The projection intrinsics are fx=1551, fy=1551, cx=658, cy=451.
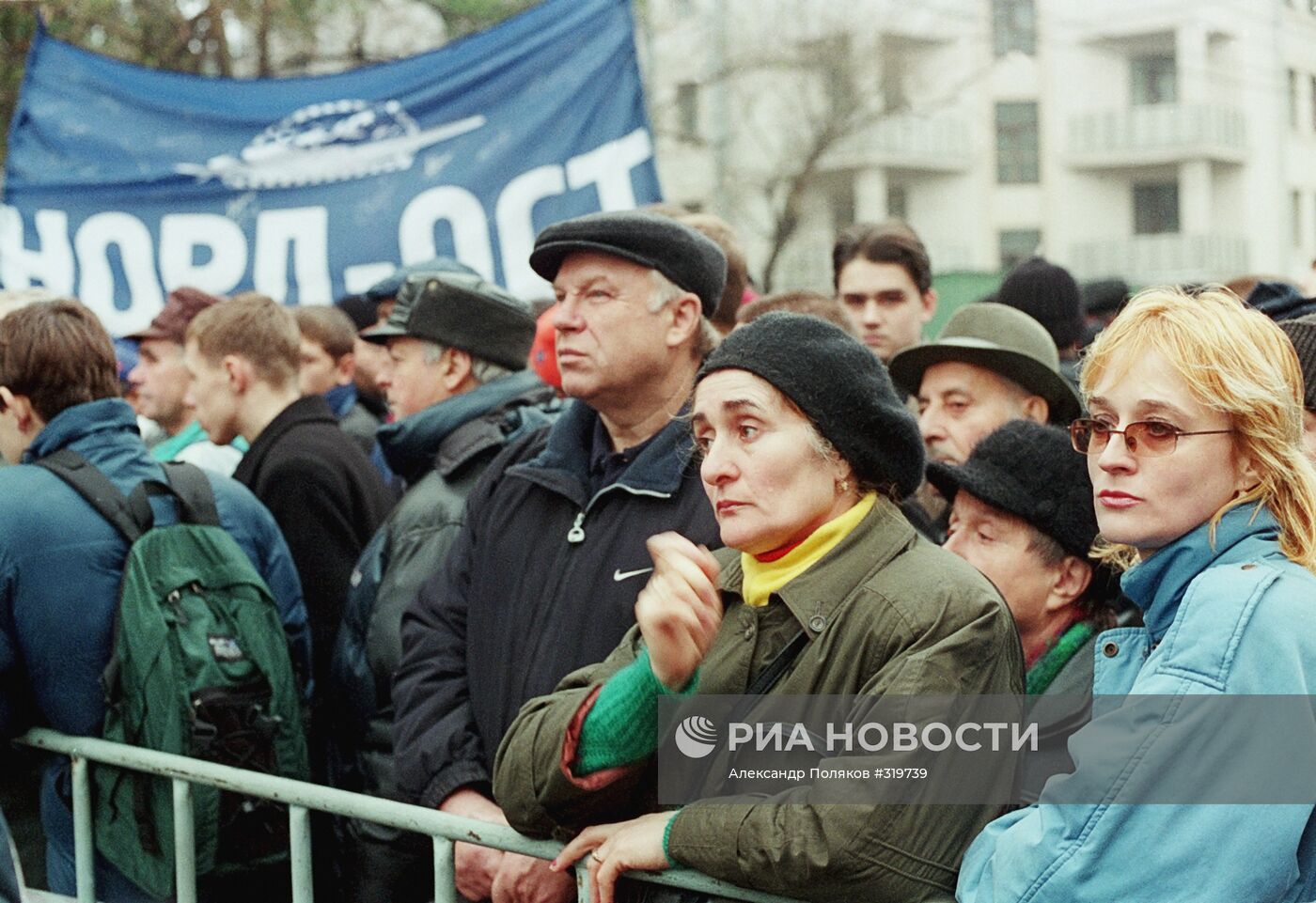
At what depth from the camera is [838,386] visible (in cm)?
272

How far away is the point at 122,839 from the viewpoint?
3.61 meters

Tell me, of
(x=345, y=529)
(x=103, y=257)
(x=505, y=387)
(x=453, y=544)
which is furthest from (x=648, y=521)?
(x=103, y=257)

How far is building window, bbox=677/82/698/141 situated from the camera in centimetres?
3366

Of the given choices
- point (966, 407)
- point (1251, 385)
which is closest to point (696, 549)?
point (1251, 385)

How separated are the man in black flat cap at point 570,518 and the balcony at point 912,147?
110ft

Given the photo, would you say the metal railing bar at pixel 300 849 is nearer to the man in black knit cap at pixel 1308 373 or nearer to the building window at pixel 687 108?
the man in black knit cap at pixel 1308 373

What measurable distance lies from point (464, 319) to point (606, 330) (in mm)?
1204

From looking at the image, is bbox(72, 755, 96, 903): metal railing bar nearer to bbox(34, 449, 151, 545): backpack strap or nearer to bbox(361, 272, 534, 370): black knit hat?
bbox(34, 449, 151, 545): backpack strap

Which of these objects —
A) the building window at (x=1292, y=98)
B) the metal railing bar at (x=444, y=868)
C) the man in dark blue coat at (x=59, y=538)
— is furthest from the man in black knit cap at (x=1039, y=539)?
the building window at (x=1292, y=98)

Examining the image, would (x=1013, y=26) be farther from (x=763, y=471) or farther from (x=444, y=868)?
(x=444, y=868)

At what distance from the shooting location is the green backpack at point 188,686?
3.61m

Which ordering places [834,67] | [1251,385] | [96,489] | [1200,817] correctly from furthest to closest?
[834,67] → [96,489] → [1251,385] → [1200,817]

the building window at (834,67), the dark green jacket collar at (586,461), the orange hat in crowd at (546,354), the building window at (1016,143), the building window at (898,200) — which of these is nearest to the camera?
the dark green jacket collar at (586,461)

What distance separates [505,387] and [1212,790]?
276 cm
